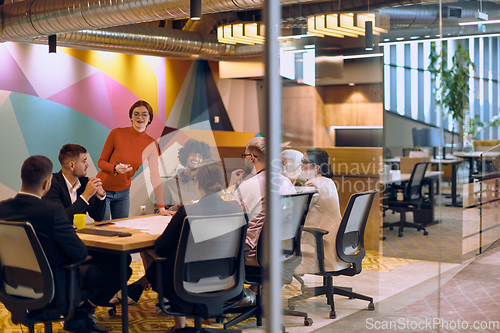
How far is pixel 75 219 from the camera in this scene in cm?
295

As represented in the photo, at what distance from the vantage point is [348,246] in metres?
3.22

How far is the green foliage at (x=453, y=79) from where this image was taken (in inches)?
127

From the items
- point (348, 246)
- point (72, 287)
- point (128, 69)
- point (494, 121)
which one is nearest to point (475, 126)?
point (494, 121)

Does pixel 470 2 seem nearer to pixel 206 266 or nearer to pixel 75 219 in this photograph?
pixel 206 266

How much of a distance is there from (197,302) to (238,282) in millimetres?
260

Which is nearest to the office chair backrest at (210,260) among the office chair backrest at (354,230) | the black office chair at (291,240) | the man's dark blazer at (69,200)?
the black office chair at (291,240)

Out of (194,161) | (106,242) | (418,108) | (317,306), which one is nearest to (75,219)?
(106,242)

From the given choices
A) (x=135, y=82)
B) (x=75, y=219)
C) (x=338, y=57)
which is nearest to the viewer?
(x=338, y=57)

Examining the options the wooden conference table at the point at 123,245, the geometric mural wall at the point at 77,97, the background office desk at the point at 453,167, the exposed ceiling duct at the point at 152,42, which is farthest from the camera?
the geometric mural wall at the point at 77,97

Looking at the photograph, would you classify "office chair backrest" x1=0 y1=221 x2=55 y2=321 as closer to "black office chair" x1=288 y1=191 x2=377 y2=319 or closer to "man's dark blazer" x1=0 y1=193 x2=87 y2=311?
"man's dark blazer" x1=0 y1=193 x2=87 y2=311

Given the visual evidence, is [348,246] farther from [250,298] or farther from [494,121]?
[494,121]

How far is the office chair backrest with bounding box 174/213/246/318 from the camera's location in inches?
95.2

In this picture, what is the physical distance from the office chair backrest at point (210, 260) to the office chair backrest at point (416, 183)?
176 centimetres

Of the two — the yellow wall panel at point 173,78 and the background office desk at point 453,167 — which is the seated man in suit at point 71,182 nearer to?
the background office desk at point 453,167
